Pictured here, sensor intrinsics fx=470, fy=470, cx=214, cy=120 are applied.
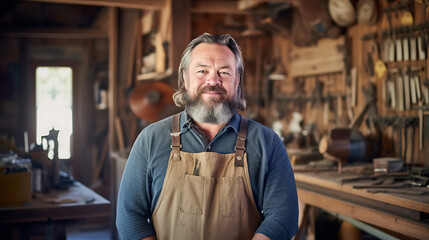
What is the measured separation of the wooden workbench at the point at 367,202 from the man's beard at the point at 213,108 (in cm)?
128

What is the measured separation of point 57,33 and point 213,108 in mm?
6702

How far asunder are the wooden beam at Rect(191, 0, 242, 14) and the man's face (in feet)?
11.2

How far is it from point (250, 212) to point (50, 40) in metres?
7.76

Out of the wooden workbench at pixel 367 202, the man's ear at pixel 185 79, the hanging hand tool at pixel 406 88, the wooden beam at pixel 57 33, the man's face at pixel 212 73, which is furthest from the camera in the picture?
the wooden beam at pixel 57 33

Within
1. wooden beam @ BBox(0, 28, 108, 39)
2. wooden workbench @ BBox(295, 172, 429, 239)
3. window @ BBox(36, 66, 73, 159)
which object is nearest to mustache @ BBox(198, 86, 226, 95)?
wooden workbench @ BBox(295, 172, 429, 239)

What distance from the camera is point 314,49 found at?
5.61 meters

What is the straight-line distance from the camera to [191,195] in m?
2.08

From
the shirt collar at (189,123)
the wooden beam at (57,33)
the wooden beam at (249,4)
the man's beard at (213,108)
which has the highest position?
the wooden beam at (57,33)

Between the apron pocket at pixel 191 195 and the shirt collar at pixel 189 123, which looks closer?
the apron pocket at pixel 191 195

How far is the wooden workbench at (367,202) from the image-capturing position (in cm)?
269

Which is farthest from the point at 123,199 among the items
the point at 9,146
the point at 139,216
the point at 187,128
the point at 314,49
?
the point at 314,49

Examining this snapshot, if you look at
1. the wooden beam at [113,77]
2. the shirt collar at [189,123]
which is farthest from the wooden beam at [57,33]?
the shirt collar at [189,123]

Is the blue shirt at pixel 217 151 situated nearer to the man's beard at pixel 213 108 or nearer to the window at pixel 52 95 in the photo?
the man's beard at pixel 213 108

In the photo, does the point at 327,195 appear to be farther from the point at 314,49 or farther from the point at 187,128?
the point at 314,49
